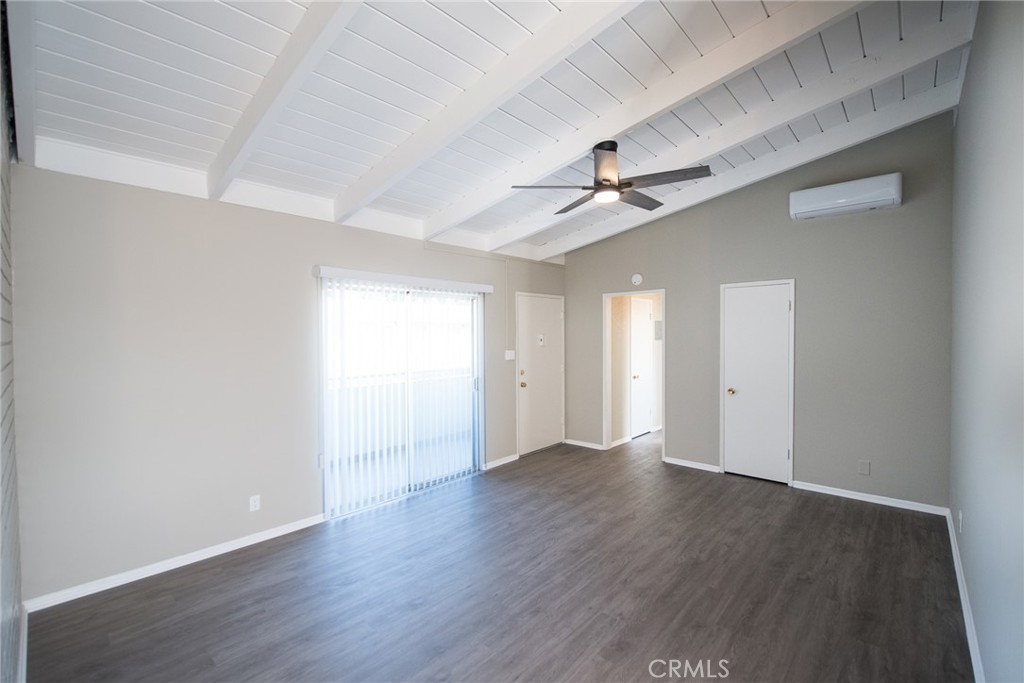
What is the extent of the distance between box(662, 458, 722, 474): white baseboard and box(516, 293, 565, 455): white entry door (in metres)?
1.59

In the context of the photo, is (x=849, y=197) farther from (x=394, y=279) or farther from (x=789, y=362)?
(x=394, y=279)

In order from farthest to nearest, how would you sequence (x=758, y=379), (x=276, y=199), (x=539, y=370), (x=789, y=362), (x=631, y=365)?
1. (x=631, y=365)
2. (x=539, y=370)
3. (x=758, y=379)
4. (x=789, y=362)
5. (x=276, y=199)

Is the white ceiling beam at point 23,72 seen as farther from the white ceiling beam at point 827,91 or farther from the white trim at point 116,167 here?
the white ceiling beam at point 827,91

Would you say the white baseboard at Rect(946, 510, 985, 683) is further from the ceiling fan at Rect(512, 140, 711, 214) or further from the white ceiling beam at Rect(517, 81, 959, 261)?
the white ceiling beam at Rect(517, 81, 959, 261)

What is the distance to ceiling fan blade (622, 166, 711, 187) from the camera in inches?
104

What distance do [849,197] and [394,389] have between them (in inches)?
174

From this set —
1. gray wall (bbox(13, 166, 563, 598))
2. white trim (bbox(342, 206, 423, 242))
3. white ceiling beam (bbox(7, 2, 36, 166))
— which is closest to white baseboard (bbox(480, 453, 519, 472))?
gray wall (bbox(13, 166, 563, 598))

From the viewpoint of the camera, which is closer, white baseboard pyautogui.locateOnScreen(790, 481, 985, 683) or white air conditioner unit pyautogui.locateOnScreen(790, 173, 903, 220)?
white baseboard pyautogui.locateOnScreen(790, 481, 985, 683)

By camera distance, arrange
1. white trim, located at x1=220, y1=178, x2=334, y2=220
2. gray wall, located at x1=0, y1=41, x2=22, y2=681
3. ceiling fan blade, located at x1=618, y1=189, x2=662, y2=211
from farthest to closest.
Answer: white trim, located at x1=220, y1=178, x2=334, y2=220, ceiling fan blade, located at x1=618, y1=189, x2=662, y2=211, gray wall, located at x1=0, y1=41, x2=22, y2=681

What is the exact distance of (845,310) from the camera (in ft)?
13.4

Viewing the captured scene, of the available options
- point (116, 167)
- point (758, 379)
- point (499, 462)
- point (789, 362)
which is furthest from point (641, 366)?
point (116, 167)

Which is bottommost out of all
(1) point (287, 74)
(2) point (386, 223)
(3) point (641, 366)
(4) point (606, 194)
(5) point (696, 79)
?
(3) point (641, 366)

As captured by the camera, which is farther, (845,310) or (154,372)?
(845,310)

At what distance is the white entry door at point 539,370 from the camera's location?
222 inches
